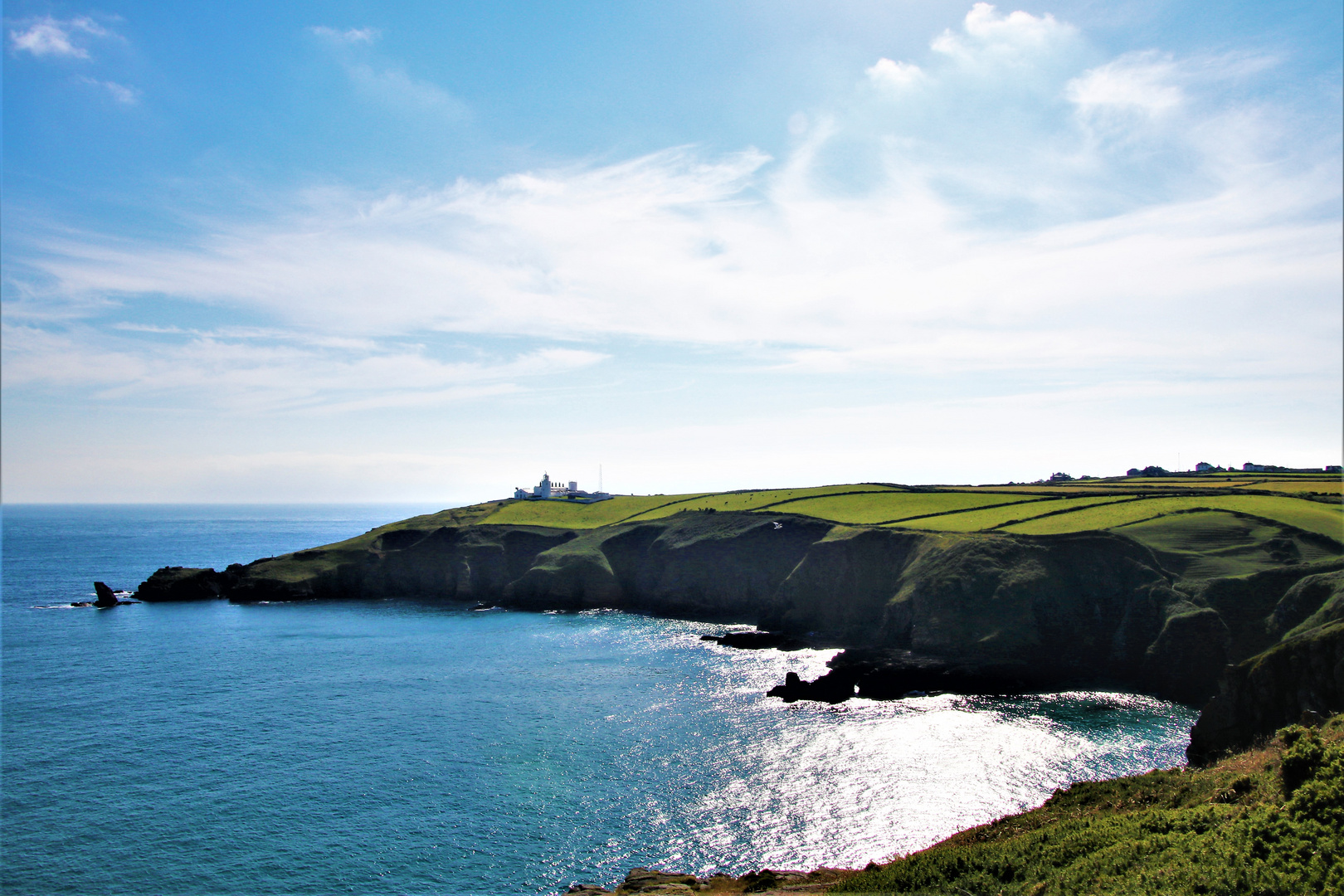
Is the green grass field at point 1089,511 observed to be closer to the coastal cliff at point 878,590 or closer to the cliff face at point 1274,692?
the coastal cliff at point 878,590

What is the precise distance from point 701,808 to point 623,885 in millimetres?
9315

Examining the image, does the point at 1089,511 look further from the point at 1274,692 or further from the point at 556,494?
the point at 556,494

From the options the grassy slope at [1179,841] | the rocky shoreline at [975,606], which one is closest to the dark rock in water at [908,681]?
the rocky shoreline at [975,606]

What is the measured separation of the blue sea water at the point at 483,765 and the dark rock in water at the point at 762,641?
228cm

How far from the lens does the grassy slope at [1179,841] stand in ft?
57.2

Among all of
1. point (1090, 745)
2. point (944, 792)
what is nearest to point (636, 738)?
point (944, 792)

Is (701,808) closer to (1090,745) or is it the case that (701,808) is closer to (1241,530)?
(1090,745)

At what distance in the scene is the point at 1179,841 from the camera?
20.1 metres

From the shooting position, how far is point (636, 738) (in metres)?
47.3

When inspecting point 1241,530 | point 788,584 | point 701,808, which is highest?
point 1241,530

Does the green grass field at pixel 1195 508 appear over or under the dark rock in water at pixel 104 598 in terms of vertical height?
over

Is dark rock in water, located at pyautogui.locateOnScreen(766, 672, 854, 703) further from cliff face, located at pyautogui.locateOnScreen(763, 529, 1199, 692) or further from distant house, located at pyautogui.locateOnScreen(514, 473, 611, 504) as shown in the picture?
distant house, located at pyautogui.locateOnScreen(514, 473, 611, 504)

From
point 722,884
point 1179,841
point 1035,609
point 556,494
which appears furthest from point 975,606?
point 556,494

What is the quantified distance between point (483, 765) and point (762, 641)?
40.8 metres
